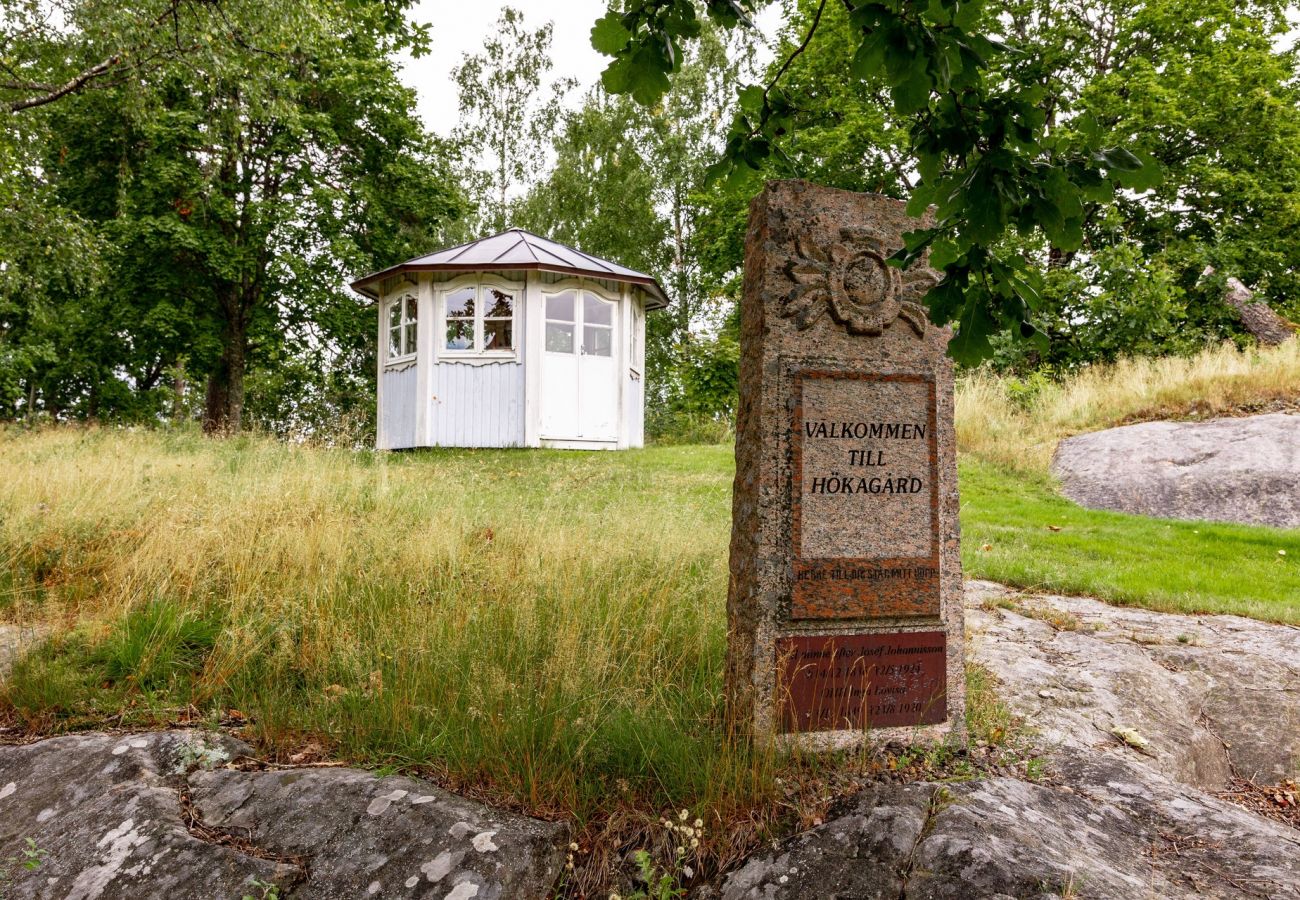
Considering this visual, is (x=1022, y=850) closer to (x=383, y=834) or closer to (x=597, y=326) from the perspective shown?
(x=383, y=834)

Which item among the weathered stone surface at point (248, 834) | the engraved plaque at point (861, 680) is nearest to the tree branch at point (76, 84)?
the weathered stone surface at point (248, 834)

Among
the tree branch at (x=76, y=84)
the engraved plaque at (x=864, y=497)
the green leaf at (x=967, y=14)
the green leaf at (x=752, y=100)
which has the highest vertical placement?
the tree branch at (x=76, y=84)

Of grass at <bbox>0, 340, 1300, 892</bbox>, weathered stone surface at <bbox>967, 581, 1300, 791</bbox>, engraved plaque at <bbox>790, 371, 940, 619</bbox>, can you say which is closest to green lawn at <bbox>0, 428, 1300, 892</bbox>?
grass at <bbox>0, 340, 1300, 892</bbox>

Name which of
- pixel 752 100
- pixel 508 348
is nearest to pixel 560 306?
pixel 508 348

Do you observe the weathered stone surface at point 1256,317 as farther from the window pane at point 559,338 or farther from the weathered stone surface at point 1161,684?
the window pane at point 559,338

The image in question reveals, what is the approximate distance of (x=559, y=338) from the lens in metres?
15.3

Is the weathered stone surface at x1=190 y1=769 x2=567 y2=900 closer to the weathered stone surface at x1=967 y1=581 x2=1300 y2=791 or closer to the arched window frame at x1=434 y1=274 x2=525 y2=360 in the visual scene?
the weathered stone surface at x1=967 y1=581 x2=1300 y2=791

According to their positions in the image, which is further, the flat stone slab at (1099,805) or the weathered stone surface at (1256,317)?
the weathered stone surface at (1256,317)

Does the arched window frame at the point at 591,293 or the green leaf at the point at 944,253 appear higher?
the arched window frame at the point at 591,293

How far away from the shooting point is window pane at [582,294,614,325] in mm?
15359

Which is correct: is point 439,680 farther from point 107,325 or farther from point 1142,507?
point 107,325

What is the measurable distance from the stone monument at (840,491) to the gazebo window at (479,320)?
12.3m

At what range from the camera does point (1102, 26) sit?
66.3 ft

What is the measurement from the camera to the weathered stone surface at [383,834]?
7.59ft
